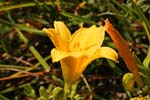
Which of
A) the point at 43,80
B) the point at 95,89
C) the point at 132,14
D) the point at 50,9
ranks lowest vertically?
the point at 95,89

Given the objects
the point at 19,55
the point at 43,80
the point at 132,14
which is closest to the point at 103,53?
the point at 132,14

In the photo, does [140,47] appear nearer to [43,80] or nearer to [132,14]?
[132,14]

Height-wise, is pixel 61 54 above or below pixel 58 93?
above

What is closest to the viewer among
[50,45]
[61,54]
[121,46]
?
[61,54]

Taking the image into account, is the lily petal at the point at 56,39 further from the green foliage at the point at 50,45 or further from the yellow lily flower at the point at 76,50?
the green foliage at the point at 50,45

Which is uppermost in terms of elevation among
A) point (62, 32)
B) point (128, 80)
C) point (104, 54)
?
point (62, 32)


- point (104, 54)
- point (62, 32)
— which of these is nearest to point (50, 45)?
point (62, 32)

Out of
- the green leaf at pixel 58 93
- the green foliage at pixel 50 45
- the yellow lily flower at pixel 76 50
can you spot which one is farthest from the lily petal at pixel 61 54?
the green foliage at pixel 50 45

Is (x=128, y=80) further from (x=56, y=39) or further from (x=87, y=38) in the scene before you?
(x=56, y=39)
